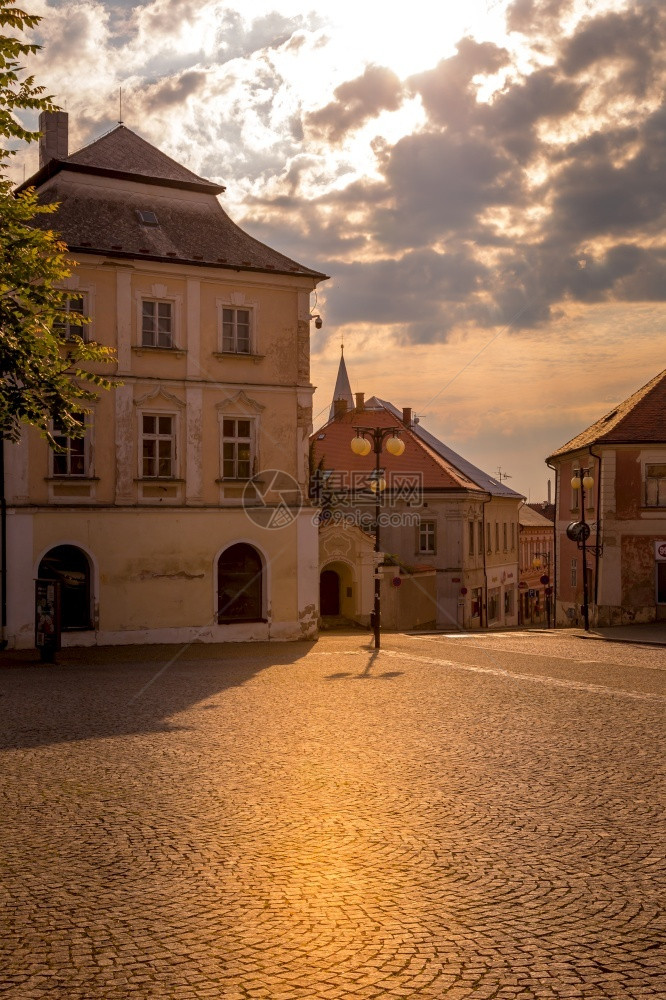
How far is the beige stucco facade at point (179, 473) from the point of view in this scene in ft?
84.2

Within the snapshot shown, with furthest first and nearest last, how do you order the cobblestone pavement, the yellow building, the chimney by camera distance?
the chimney
the yellow building
the cobblestone pavement

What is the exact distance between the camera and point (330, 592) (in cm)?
4019

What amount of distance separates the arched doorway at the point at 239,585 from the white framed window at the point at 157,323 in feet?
19.6

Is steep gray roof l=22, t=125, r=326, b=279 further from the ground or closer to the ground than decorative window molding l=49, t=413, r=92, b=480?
further from the ground

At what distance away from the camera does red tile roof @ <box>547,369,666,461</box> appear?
131ft

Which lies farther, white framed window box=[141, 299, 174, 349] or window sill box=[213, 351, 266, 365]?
window sill box=[213, 351, 266, 365]

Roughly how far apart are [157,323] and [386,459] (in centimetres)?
2629

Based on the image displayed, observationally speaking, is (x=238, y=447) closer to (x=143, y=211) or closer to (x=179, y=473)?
(x=179, y=473)

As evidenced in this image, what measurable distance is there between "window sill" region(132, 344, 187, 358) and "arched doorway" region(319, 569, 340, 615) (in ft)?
49.3

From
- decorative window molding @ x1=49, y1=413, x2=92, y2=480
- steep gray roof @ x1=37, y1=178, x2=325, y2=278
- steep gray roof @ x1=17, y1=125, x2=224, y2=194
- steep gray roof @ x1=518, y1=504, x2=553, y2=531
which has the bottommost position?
steep gray roof @ x1=518, y1=504, x2=553, y2=531

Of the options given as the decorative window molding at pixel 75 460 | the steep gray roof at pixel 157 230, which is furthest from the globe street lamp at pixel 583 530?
the decorative window molding at pixel 75 460

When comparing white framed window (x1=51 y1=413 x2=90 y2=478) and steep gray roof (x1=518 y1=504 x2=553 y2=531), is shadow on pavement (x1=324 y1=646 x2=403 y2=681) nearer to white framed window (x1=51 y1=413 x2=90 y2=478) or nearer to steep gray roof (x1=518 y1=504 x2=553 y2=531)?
white framed window (x1=51 y1=413 x2=90 y2=478)

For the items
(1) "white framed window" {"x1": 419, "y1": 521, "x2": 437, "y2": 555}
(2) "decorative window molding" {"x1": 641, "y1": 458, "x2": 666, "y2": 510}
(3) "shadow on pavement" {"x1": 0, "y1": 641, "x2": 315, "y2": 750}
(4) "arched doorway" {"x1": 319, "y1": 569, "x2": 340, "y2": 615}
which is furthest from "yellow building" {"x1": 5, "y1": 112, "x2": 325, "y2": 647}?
(1) "white framed window" {"x1": 419, "y1": 521, "x2": 437, "y2": 555}

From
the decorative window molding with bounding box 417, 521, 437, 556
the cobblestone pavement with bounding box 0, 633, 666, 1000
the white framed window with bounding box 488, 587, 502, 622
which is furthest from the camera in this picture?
the white framed window with bounding box 488, 587, 502, 622
